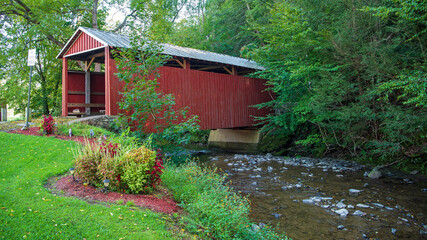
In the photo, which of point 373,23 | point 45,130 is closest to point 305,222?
point 373,23

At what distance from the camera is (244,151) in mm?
13398

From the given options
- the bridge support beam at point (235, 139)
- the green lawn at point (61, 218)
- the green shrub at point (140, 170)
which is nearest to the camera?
the green lawn at point (61, 218)

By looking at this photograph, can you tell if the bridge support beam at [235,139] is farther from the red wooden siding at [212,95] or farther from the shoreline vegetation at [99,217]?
the shoreline vegetation at [99,217]

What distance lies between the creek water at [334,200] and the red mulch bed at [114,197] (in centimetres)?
129

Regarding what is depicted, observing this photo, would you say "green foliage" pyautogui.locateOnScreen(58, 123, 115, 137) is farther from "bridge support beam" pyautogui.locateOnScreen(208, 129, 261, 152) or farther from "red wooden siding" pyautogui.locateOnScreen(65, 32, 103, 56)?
"bridge support beam" pyautogui.locateOnScreen(208, 129, 261, 152)

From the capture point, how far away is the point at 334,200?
5734mm

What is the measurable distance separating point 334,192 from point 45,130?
692 cm

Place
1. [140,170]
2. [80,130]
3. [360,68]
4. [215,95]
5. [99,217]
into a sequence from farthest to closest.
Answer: [215,95] < [360,68] < [80,130] < [140,170] < [99,217]

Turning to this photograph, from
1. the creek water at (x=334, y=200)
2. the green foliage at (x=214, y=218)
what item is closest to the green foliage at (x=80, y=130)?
the creek water at (x=334, y=200)

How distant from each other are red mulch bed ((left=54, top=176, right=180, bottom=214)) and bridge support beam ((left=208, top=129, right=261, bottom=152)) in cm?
970

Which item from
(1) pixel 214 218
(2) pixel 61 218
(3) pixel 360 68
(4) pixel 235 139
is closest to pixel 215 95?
(4) pixel 235 139

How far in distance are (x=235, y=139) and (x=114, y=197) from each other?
10.8m

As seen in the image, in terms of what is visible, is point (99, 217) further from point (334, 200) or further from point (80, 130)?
point (80, 130)

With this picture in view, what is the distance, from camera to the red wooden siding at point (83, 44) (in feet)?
29.5
